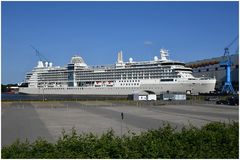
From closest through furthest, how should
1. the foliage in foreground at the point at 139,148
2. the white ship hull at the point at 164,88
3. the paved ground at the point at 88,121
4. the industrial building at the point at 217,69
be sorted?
1. the foliage in foreground at the point at 139,148
2. the paved ground at the point at 88,121
3. the white ship hull at the point at 164,88
4. the industrial building at the point at 217,69

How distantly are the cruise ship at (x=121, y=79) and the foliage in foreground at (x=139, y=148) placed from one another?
159ft

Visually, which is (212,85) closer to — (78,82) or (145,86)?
(145,86)

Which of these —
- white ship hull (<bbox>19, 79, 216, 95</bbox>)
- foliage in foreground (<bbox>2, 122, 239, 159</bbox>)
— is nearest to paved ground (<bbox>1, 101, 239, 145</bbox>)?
foliage in foreground (<bbox>2, 122, 239, 159</bbox>)

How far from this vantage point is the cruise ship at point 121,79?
6312 cm

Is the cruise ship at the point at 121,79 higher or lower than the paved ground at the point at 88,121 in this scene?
higher

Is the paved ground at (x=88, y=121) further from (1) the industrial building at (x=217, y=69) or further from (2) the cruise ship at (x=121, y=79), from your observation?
(1) the industrial building at (x=217, y=69)

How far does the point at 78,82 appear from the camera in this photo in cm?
7744

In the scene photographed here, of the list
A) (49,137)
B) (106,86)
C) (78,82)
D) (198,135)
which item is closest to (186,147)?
(198,135)

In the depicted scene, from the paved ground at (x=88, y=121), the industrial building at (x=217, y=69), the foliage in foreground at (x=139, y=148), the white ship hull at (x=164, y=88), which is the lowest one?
the paved ground at (x=88, y=121)

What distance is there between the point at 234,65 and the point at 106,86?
30.7 meters

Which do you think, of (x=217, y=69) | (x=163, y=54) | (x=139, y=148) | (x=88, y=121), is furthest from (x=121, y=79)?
(x=139, y=148)

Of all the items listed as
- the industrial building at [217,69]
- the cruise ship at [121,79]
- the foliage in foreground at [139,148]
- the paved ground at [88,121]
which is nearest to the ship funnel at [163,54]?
the cruise ship at [121,79]

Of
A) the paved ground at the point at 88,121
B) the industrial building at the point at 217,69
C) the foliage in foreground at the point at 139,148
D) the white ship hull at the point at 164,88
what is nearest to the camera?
the foliage in foreground at the point at 139,148

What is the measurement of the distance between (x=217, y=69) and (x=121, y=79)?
2865 centimetres
